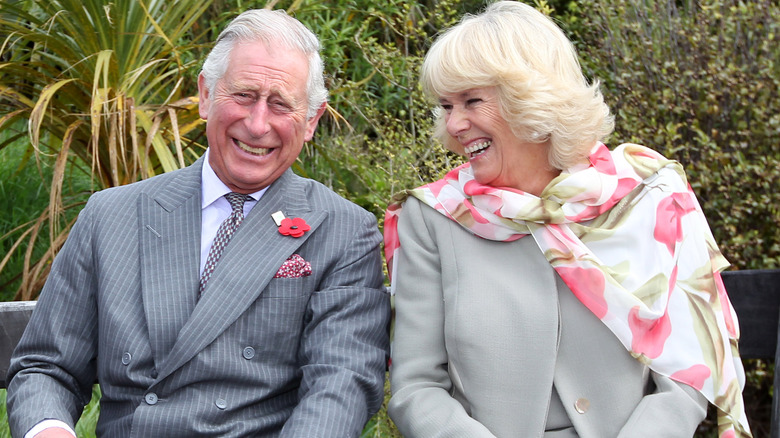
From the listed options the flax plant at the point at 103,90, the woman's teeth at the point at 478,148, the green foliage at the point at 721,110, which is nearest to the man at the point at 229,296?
the woman's teeth at the point at 478,148

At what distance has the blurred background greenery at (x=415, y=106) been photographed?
4039 millimetres

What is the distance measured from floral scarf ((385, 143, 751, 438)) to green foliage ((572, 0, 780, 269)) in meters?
1.42

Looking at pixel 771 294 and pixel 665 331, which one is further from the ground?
pixel 665 331

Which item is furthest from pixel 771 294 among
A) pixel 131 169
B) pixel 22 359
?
pixel 131 169

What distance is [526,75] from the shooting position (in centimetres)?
258

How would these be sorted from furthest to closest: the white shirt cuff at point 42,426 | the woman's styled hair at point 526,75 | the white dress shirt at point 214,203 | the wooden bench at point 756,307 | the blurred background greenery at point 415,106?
the blurred background greenery at point 415,106, the wooden bench at point 756,307, the white dress shirt at point 214,203, the woman's styled hair at point 526,75, the white shirt cuff at point 42,426

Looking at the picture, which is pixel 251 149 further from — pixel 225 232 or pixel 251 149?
pixel 225 232

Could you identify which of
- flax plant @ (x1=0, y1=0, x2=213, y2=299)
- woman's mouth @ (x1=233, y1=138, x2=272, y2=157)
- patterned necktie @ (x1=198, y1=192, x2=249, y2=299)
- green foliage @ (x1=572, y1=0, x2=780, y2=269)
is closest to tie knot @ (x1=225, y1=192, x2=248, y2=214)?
patterned necktie @ (x1=198, y1=192, x2=249, y2=299)

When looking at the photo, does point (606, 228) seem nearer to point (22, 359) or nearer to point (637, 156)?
point (637, 156)

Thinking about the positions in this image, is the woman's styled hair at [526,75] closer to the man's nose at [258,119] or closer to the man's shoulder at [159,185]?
the man's nose at [258,119]

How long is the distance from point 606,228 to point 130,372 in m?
1.34

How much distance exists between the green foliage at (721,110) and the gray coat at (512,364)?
1663 mm

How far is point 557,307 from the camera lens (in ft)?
8.36

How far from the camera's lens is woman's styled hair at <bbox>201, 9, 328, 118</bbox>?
104 inches
